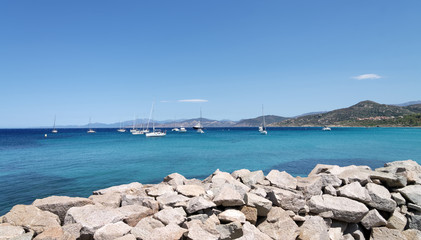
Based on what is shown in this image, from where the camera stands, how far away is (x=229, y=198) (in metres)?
6.67

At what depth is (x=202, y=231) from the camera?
563 centimetres

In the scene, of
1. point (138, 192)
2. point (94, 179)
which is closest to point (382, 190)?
point (138, 192)

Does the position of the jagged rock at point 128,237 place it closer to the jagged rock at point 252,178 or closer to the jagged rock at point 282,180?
the jagged rock at point 252,178

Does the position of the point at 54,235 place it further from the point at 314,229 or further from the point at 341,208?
the point at 341,208

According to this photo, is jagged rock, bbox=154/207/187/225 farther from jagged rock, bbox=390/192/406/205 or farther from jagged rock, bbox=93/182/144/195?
jagged rock, bbox=390/192/406/205

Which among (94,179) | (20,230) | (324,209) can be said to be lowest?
(94,179)

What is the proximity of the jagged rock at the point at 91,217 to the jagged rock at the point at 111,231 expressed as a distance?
270 millimetres

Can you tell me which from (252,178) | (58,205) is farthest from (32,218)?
(252,178)

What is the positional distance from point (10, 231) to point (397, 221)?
33.3 feet

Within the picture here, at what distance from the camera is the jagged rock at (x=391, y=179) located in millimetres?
8375

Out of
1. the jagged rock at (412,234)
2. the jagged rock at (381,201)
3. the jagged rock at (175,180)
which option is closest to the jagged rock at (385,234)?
the jagged rock at (412,234)

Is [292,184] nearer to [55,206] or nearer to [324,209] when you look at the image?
[324,209]

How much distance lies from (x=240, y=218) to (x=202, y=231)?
1.20m

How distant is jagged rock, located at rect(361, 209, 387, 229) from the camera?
24.0 feet
